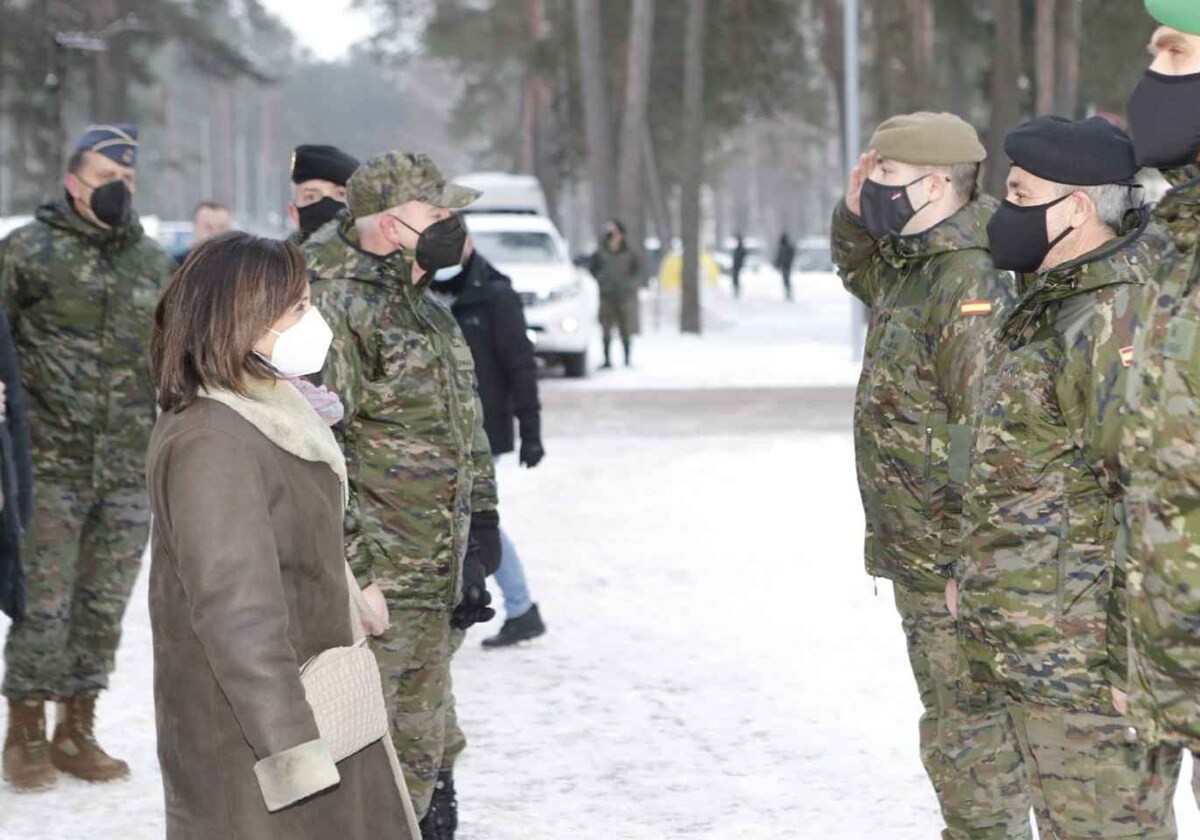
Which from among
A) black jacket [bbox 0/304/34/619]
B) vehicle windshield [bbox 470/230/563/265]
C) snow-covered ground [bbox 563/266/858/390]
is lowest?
snow-covered ground [bbox 563/266/858/390]

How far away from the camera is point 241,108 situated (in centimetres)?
13238

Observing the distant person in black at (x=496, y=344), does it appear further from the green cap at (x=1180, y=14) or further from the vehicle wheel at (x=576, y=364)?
the vehicle wheel at (x=576, y=364)

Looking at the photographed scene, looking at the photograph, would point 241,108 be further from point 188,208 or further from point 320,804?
point 320,804

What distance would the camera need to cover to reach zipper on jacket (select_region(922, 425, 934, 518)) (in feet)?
17.0

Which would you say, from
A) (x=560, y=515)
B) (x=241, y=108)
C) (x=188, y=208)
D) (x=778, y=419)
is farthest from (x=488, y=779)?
(x=241, y=108)

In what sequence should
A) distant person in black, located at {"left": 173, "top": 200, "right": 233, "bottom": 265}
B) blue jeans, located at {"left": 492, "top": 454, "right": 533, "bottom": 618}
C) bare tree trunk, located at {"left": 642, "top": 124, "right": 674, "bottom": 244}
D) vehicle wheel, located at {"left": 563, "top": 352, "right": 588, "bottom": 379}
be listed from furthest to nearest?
bare tree trunk, located at {"left": 642, "top": 124, "right": 674, "bottom": 244} < vehicle wheel, located at {"left": 563, "top": 352, "right": 588, "bottom": 379} < distant person in black, located at {"left": 173, "top": 200, "right": 233, "bottom": 265} < blue jeans, located at {"left": 492, "top": 454, "right": 533, "bottom": 618}

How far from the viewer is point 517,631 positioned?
29.0ft

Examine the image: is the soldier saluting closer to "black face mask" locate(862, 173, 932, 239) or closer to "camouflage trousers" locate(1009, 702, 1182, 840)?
"black face mask" locate(862, 173, 932, 239)

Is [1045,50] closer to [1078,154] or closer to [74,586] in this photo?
[74,586]

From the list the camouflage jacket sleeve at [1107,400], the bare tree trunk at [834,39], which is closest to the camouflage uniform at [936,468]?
the camouflage jacket sleeve at [1107,400]

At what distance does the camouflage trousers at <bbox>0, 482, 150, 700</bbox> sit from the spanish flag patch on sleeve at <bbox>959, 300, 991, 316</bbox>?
3.09m

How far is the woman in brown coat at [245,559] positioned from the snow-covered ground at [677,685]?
2.59 meters

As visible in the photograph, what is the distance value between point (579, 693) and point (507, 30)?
3604 cm

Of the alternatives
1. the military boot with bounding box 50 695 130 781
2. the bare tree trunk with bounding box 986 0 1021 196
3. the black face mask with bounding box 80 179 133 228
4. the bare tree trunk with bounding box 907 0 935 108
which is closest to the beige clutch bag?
the military boot with bounding box 50 695 130 781
